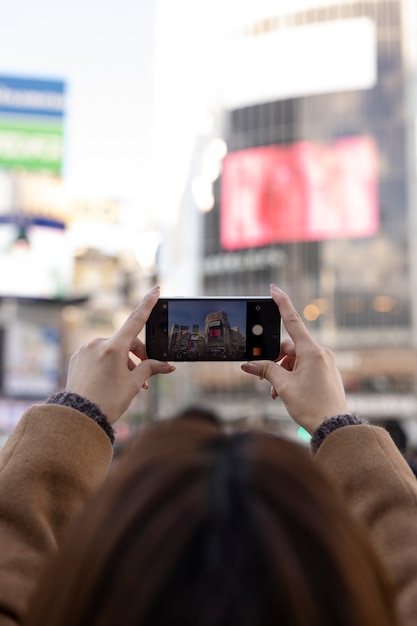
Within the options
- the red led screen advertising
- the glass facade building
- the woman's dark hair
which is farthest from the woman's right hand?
the red led screen advertising

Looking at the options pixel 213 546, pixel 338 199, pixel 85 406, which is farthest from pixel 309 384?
pixel 338 199

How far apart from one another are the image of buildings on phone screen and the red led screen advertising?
2217 inches

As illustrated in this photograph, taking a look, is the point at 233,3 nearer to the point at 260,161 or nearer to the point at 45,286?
the point at 260,161

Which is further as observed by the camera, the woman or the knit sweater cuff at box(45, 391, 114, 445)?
the knit sweater cuff at box(45, 391, 114, 445)

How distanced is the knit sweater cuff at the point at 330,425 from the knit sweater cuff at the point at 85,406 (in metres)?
0.45

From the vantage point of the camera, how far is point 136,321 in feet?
7.14

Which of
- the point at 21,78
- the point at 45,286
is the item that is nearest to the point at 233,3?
the point at 45,286

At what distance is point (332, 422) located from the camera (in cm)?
183

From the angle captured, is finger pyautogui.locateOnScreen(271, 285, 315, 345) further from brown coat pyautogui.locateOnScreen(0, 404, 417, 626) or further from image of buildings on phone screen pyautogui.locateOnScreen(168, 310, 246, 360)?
brown coat pyautogui.locateOnScreen(0, 404, 417, 626)

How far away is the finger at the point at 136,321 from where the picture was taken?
2100 millimetres

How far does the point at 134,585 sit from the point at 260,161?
61.5 meters

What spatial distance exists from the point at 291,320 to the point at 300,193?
58.1m

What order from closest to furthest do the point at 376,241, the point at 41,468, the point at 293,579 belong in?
the point at 293,579 → the point at 41,468 → the point at 376,241

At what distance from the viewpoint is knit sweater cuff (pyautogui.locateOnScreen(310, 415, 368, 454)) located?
1.81 meters
